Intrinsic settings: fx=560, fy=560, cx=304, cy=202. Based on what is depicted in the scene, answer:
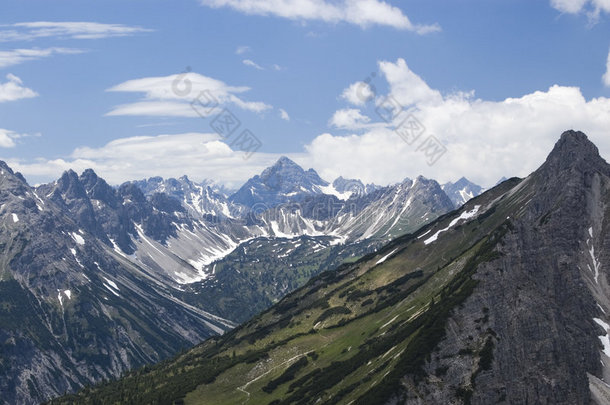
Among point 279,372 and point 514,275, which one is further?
point 279,372

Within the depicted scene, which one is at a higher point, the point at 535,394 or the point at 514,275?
the point at 514,275

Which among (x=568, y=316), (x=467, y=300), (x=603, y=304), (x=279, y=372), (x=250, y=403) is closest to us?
(x=467, y=300)

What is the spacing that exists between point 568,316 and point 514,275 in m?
33.3

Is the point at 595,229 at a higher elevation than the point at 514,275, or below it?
below

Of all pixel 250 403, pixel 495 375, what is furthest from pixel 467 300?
pixel 250 403

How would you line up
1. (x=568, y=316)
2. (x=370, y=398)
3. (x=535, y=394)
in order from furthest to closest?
1. (x=568, y=316)
2. (x=370, y=398)
3. (x=535, y=394)

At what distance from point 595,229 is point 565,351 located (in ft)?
325

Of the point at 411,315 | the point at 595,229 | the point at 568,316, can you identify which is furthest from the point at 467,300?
the point at 595,229

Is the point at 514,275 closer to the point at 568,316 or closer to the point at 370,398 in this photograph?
the point at 568,316

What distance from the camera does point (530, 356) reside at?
112562 mm

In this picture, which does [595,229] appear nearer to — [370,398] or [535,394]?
[535,394]

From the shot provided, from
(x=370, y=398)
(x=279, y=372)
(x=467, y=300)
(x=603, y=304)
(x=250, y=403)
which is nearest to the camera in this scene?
(x=370, y=398)

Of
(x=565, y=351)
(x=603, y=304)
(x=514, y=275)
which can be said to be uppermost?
(x=514, y=275)

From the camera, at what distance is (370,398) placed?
114m
